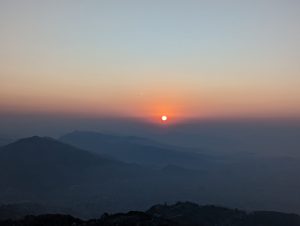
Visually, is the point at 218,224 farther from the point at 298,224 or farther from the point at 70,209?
the point at 70,209

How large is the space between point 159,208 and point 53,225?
56.3 meters

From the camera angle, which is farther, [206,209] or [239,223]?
[206,209]

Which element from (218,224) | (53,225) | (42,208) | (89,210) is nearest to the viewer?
(53,225)

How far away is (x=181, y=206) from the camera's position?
4099 inches

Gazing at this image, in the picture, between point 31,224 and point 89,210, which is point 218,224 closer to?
point 31,224

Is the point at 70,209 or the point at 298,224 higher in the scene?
the point at 298,224

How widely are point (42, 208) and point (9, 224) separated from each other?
13797cm

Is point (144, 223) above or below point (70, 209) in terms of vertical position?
above

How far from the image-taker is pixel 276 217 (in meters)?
101

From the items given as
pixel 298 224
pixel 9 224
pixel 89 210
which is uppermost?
pixel 9 224

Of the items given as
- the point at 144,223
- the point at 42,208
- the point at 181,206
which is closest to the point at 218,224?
the point at 181,206

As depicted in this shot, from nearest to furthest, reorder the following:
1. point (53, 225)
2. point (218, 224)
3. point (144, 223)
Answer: point (53, 225)
point (144, 223)
point (218, 224)

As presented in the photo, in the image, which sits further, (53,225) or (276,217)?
(276,217)

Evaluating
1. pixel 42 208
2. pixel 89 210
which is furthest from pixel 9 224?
pixel 89 210
